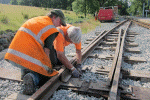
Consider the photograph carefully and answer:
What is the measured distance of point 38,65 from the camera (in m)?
2.33

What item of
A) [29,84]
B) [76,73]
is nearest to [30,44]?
[29,84]

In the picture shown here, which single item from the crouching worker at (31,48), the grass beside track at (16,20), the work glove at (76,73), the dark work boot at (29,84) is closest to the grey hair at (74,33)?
the crouching worker at (31,48)

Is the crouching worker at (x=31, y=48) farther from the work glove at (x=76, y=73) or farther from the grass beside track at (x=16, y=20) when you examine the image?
the grass beside track at (x=16, y=20)

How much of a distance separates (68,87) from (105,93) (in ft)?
2.18

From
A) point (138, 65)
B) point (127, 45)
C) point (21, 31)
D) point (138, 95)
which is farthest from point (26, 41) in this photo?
point (127, 45)

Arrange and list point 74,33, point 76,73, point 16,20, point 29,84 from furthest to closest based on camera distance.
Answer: point 16,20, point 76,73, point 74,33, point 29,84

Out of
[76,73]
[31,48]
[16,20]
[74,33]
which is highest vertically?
[16,20]

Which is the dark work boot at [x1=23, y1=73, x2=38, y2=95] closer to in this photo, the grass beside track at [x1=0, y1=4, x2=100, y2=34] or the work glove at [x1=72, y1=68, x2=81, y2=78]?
the work glove at [x1=72, y1=68, x2=81, y2=78]

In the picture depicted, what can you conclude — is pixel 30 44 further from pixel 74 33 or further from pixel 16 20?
pixel 16 20

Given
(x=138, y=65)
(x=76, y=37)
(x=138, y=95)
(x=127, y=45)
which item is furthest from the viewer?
(x=127, y=45)

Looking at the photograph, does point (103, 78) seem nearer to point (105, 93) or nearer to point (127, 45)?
point (105, 93)

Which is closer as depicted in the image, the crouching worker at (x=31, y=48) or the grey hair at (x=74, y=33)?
the crouching worker at (x=31, y=48)

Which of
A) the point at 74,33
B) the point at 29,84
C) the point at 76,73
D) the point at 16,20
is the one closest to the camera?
the point at 29,84

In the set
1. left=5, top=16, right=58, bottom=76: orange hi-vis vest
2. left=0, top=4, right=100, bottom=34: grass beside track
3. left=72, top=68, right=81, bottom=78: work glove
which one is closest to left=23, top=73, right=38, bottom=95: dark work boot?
left=5, top=16, right=58, bottom=76: orange hi-vis vest
